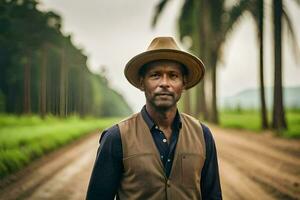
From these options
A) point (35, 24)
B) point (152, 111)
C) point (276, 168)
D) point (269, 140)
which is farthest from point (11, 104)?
point (152, 111)

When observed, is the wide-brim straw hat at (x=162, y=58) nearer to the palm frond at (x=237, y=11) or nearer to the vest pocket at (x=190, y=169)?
the vest pocket at (x=190, y=169)

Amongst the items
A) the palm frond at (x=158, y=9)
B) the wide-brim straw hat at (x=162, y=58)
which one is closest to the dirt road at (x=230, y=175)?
the wide-brim straw hat at (x=162, y=58)

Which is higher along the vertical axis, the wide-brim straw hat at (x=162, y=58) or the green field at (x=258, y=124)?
the wide-brim straw hat at (x=162, y=58)

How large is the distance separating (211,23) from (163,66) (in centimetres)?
2514

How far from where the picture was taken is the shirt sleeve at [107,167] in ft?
8.96

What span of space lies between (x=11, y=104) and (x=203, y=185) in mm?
49202

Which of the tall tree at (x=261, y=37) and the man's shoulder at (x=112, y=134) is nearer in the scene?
the man's shoulder at (x=112, y=134)

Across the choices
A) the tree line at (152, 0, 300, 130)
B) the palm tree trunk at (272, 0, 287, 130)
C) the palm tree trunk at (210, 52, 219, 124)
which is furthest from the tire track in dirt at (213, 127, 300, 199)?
the palm tree trunk at (210, 52, 219, 124)

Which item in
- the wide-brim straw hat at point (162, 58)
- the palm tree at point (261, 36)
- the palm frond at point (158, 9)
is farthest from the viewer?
the palm frond at point (158, 9)

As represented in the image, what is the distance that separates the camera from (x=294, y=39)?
21.2 meters

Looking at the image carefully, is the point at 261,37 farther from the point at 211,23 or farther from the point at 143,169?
the point at 143,169

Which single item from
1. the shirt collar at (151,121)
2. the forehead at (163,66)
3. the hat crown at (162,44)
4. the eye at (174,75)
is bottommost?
the shirt collar at (151,121)

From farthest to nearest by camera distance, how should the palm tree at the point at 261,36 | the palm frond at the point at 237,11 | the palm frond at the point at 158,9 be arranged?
the palm frond at the point at 158,9 → the palm frond at the point at 237,11 → the palm tree at the point at 261,36

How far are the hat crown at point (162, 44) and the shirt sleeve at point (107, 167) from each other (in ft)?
2.19
